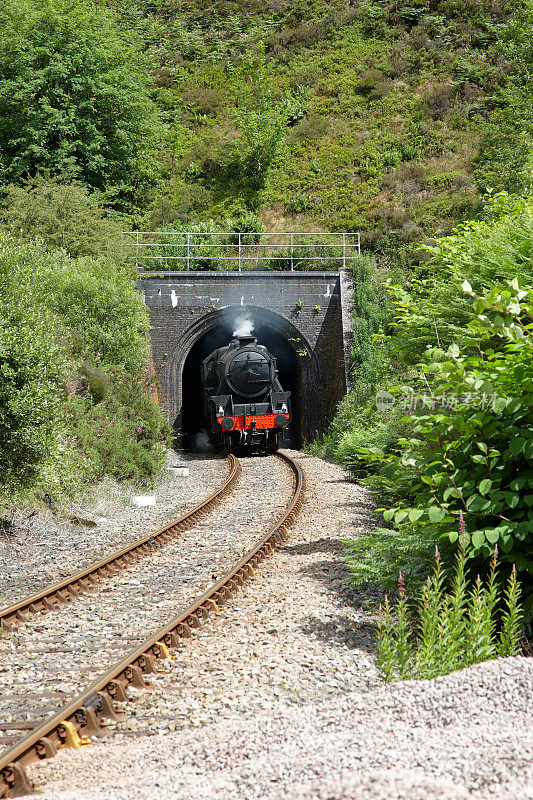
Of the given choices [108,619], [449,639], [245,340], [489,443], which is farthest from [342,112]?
[449,639]

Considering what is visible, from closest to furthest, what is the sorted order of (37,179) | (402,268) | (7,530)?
(7,530), (37,179), (402,268)

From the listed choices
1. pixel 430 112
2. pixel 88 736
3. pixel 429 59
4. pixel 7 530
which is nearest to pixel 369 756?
pixel 88 736

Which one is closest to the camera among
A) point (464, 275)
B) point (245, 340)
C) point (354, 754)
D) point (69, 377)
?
point (354, 754)

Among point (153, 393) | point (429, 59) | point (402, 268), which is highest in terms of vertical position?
point (429, 59)

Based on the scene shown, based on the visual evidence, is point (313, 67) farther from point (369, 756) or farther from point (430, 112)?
point (369, 756)

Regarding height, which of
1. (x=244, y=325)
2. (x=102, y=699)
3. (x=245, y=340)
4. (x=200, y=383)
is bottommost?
(x=102, y=699)

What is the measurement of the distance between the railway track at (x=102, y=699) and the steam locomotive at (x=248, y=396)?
15.3m

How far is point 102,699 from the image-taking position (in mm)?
4441

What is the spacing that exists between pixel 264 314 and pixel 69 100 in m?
17.4

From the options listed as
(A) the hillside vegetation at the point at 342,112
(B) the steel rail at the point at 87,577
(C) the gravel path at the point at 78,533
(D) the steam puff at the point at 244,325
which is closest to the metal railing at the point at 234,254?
(D) the steam puff at the point at 244,325

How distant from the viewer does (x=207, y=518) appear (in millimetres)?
11898

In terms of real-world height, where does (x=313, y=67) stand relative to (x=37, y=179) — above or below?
above

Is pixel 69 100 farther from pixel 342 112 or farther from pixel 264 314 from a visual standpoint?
pixel 264 314

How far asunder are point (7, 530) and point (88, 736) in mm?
6755
